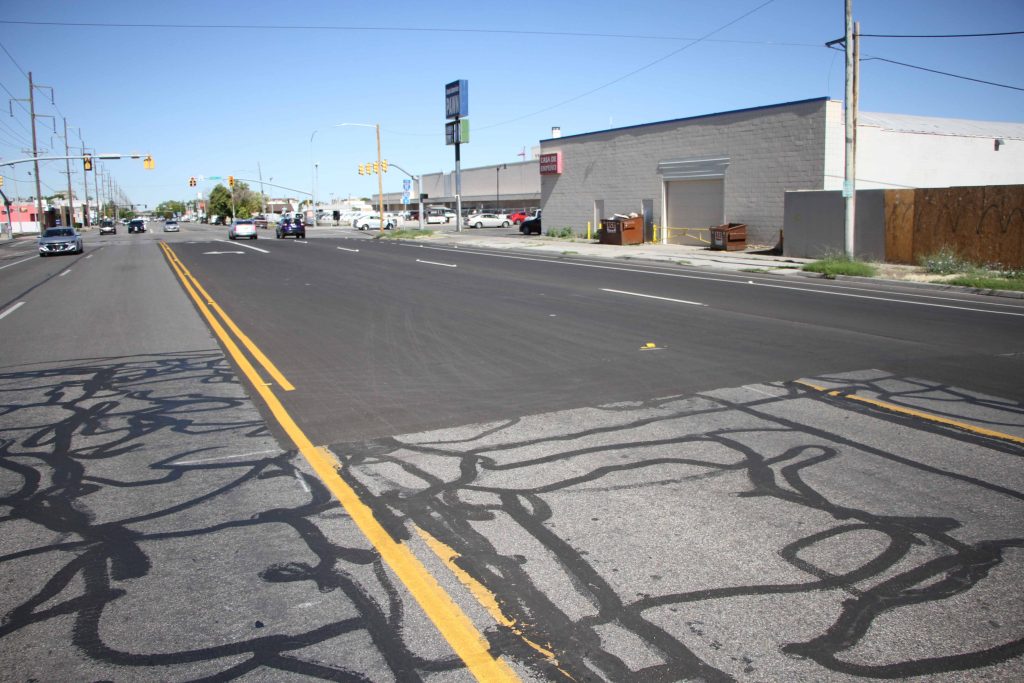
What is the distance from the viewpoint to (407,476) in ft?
18.6

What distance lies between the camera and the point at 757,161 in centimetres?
3322

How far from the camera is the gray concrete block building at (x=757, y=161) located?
3130cm

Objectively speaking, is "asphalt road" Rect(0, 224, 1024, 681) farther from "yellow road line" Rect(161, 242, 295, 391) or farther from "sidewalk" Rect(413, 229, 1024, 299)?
"sidewalk" Rect(413, 229, 1024, 299)

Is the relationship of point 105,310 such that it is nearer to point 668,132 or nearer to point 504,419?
point 504,419

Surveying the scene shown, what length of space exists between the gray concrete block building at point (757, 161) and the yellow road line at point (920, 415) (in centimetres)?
2498

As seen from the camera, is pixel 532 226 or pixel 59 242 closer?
pixel 59 242

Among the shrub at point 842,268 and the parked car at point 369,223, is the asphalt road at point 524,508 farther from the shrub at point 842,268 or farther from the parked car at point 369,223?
A: the parked car at point 369,223

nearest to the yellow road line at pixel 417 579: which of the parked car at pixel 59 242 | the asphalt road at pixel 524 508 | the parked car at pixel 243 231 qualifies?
the asphalt road at pixel 524 508

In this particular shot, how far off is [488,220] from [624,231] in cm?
3836

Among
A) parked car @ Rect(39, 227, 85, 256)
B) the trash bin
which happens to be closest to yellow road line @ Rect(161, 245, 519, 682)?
the trash bin

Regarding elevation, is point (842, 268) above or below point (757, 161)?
below

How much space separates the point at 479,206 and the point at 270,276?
8193 cm

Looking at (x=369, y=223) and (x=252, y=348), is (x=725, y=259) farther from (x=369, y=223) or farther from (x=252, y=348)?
(x=369, y=223)

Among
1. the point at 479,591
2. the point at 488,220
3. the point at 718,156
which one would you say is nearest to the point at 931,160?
the point at 718,156
